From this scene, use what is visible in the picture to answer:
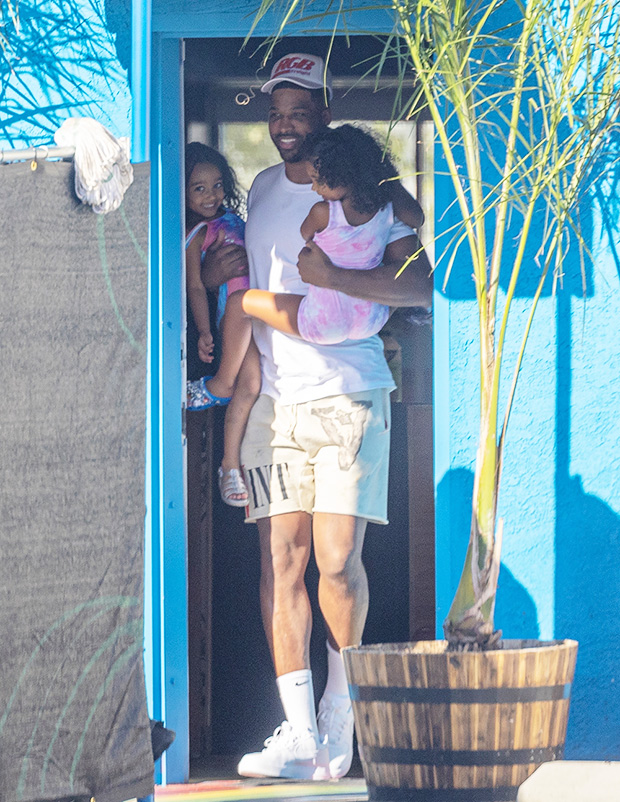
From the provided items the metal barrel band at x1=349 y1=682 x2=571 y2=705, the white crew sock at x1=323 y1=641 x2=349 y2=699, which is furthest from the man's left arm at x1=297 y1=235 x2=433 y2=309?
the metal barrel band at x1=349 y1=682 x2=571 y2=705

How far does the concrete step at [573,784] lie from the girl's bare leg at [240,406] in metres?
1.71

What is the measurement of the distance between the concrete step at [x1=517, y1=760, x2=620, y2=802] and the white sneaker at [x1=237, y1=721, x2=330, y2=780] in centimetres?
132

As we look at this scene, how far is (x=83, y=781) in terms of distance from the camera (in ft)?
8.03

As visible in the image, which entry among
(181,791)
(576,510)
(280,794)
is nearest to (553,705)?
(576,510)

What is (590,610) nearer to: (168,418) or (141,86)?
(168,418)

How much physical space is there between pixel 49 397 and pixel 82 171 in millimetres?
553

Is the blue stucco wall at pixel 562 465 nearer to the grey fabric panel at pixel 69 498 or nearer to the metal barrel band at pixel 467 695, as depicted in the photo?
the metal barrel band at pixel 467 695

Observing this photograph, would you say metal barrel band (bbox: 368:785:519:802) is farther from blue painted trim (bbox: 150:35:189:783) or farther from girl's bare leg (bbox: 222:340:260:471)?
girl's bare leg (bbox: 222:340:260:471)

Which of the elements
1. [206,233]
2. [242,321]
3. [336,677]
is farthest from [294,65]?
[336,677]

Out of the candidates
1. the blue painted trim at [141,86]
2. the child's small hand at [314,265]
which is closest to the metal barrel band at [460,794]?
the child's small hand at [314,265]

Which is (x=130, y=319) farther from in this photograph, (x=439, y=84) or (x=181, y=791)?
(x=181, y=791)

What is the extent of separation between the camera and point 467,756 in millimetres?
2416

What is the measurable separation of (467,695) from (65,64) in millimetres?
2320

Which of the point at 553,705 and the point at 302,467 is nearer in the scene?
the point at 553,705
